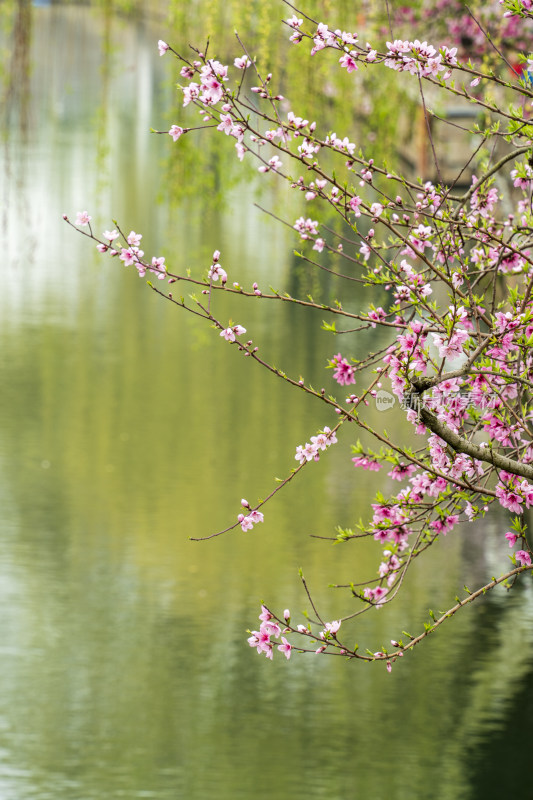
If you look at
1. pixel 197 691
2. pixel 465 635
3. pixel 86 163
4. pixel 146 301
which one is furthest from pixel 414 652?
pixel 86 163

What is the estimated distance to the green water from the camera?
310 centimetres

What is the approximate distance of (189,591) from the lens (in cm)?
410

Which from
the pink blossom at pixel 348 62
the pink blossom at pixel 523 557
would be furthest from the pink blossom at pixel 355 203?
the pink blossom at pixel 523 557

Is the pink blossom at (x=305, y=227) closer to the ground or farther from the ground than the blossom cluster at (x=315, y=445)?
farther from the ground

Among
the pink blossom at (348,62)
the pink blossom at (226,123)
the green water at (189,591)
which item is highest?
the pink blossom at (348,62)

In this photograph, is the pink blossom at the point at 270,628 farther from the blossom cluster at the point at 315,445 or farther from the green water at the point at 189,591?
the green water at the point at 189,591

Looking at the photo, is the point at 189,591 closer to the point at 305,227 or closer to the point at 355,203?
the point at 305,227

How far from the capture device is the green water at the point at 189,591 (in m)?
3.10

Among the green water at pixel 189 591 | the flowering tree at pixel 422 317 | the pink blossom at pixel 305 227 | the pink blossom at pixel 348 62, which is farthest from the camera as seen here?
the green water at pixel 189 591

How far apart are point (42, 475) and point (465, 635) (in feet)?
7.07

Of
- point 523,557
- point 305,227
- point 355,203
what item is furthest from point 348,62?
point 523,557

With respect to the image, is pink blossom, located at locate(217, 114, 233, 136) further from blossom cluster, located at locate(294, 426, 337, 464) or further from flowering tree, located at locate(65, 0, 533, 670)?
blossom cluster, located at locate(294, 426, 337, 464)

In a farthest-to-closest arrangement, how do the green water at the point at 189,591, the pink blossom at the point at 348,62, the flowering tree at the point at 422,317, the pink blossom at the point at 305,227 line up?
the green water at the point at 189,591, the pink blossom at the point at 305,227, the pink blossom at the point at 348,62, the flowering tree at the point at 422,317

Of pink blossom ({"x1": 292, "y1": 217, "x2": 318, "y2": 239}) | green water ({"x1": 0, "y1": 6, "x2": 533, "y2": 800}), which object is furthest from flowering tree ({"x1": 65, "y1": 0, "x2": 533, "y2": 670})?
green water ({"x1": 0, "y1": 6, "x2": 533, "y2": 800})
